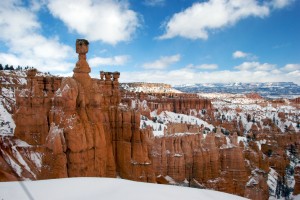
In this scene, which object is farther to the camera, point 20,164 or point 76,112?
point 20,164

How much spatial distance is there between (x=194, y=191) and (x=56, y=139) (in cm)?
1004

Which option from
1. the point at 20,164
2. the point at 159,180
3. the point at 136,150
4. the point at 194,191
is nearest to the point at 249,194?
the point at 159,180

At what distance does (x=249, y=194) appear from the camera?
3247cm

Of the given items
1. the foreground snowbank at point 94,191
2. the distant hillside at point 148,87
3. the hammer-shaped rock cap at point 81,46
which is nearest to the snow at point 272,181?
the hammer-shaped rock cap at point 81,46

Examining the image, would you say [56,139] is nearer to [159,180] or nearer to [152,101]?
[159,180]

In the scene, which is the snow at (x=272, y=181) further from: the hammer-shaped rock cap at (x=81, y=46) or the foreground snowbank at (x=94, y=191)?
the foreground snowbank at (x=94, y=191)

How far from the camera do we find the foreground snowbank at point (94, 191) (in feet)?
22.5

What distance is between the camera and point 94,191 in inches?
289

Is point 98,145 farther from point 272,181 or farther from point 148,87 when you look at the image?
point 148,87

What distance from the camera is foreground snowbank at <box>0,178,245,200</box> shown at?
6.86 m

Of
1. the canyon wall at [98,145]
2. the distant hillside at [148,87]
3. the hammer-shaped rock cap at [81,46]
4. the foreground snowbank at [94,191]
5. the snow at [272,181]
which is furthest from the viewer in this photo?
the distant hillside at [148,87]

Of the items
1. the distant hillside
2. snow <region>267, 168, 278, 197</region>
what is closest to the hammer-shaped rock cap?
snow <region>267, 168, 278, 197</region>

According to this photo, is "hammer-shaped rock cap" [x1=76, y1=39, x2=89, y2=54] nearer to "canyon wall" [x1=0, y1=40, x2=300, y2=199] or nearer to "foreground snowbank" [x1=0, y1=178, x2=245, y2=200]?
"canyon wall" [x1=0, y1=40, x2=300, y2=199]

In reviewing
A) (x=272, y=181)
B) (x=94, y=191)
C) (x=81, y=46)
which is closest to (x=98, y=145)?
(x=81, y=46)
